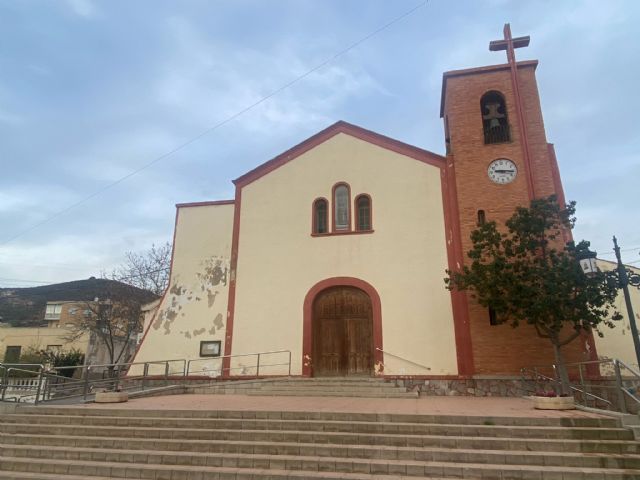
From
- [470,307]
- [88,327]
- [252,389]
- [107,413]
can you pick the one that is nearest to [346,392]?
[252,389]

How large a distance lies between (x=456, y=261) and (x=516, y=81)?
6793 millimetres

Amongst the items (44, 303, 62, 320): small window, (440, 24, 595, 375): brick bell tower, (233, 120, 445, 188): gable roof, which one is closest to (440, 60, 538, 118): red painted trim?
(440, 24, 595, 375): brick bell tower

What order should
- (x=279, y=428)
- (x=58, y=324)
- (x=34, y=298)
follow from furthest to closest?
1. (x=34, y=298)
2. (x=58, y=324)
3. (x=279, y=428)

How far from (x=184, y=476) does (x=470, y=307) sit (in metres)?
9.62

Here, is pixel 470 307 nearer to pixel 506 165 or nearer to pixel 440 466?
pixel 506 165

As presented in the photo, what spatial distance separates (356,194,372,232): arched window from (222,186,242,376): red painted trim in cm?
446

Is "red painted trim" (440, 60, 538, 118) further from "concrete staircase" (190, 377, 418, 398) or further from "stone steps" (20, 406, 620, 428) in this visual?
"stone steps" (20, 406, 620, 428)

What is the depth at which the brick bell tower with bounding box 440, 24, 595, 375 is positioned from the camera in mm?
13125

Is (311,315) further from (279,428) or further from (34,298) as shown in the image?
(34,298)

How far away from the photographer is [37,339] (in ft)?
119

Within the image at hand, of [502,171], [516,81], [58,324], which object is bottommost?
[58,324]

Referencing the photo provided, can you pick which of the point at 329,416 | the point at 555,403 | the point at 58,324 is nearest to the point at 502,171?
the point at 555,403

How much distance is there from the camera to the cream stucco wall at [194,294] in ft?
51.8

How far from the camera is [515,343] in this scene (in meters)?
13.1
